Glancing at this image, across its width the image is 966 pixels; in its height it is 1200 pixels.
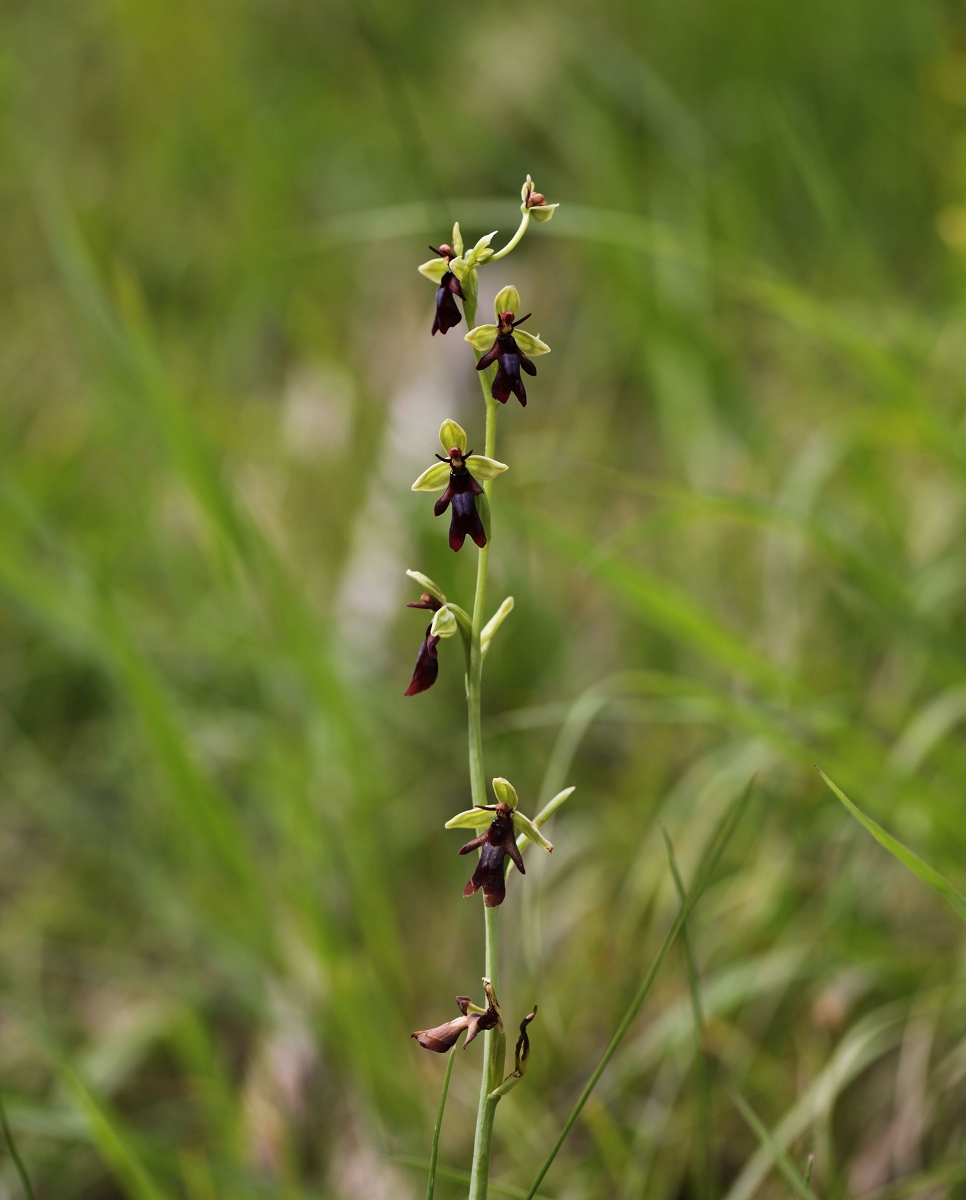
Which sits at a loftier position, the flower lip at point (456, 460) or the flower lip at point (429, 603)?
the flower lip at point (456, 460)

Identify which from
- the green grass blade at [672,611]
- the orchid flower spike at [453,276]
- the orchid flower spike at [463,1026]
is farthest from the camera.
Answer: the green grass blade at [672,611]

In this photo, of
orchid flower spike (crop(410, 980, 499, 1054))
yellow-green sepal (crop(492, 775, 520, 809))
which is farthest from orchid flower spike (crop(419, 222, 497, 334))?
orchid flower spike (crop(410, 980, 499, 1054))

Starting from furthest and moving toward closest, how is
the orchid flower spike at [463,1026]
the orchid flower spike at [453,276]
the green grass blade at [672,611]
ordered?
1. the green grass blade at [672,611]
2. the orchid flower spike at [453,276]
3. the orchid flower spike at [463,1026]

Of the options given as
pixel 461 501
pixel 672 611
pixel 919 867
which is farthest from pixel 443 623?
pixel 672 611

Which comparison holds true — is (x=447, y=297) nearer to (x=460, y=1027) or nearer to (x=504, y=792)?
(x=504, y=792)

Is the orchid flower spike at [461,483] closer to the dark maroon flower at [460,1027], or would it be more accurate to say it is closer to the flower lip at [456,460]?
the flower lip at [456,460]

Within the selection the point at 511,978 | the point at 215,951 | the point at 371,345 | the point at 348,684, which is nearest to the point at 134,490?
the point at 348,684

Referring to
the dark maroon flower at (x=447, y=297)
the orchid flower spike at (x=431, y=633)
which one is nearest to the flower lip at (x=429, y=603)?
the orchid flower spike at (x=431, y=633)
